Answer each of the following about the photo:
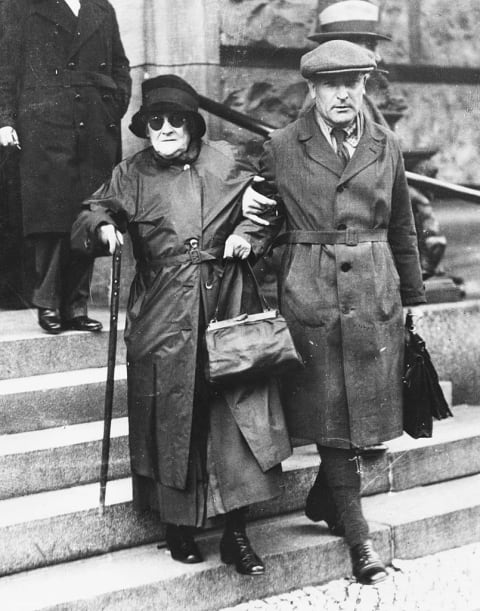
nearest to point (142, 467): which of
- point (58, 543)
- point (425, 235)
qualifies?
point (58, 543)

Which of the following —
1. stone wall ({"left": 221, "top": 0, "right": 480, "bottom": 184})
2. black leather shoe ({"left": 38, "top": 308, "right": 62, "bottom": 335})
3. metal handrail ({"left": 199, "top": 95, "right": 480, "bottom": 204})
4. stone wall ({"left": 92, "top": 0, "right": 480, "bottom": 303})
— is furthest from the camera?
stone wall ({"left": 221, "top": 0, "right": 480, "bottom": 184})

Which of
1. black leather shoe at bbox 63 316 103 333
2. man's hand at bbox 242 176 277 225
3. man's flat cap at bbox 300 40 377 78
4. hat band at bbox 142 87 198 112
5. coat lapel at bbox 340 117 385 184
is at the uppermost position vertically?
man's flat cap at bbox 300 40 377 78

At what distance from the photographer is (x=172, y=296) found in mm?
4152

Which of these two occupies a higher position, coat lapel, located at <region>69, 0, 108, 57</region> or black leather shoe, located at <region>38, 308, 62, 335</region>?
coat lapel, located at <region>69, 0, 108, 57</region>

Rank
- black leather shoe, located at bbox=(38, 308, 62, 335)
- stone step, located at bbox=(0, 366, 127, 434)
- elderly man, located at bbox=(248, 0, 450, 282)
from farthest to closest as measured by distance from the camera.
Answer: elderly man, located at bbox=(248, 0, 450, 282) < black leather shoe, located at bbox=(38, 308, 62, 335) < stone step, located at bbox=(0, 366, 127, 434)

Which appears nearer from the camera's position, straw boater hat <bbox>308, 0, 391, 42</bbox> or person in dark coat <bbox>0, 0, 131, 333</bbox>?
person in dark coat <bbox>0, 0, 131, 333</bbox>

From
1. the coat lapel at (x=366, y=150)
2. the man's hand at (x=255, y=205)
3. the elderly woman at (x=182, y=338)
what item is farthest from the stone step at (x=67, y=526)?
the coat lapel at (x=366, y=150)

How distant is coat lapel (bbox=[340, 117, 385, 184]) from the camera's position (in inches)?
170

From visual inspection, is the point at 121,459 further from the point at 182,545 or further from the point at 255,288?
the point at 255,288

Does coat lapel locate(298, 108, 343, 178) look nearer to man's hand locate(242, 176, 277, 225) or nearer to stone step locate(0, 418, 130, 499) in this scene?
man's hand locate(242, 176, 277, 225)

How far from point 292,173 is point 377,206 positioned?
363 mm

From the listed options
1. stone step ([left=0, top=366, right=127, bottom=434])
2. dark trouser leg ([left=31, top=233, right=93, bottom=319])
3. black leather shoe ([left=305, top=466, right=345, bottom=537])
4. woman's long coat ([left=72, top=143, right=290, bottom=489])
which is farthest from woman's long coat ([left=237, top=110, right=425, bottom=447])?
dark trouser leg ([left=31, top=233, right=93, bottom=319])

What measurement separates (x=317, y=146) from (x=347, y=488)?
1.37m

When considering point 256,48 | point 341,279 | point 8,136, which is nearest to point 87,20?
point 8,136
